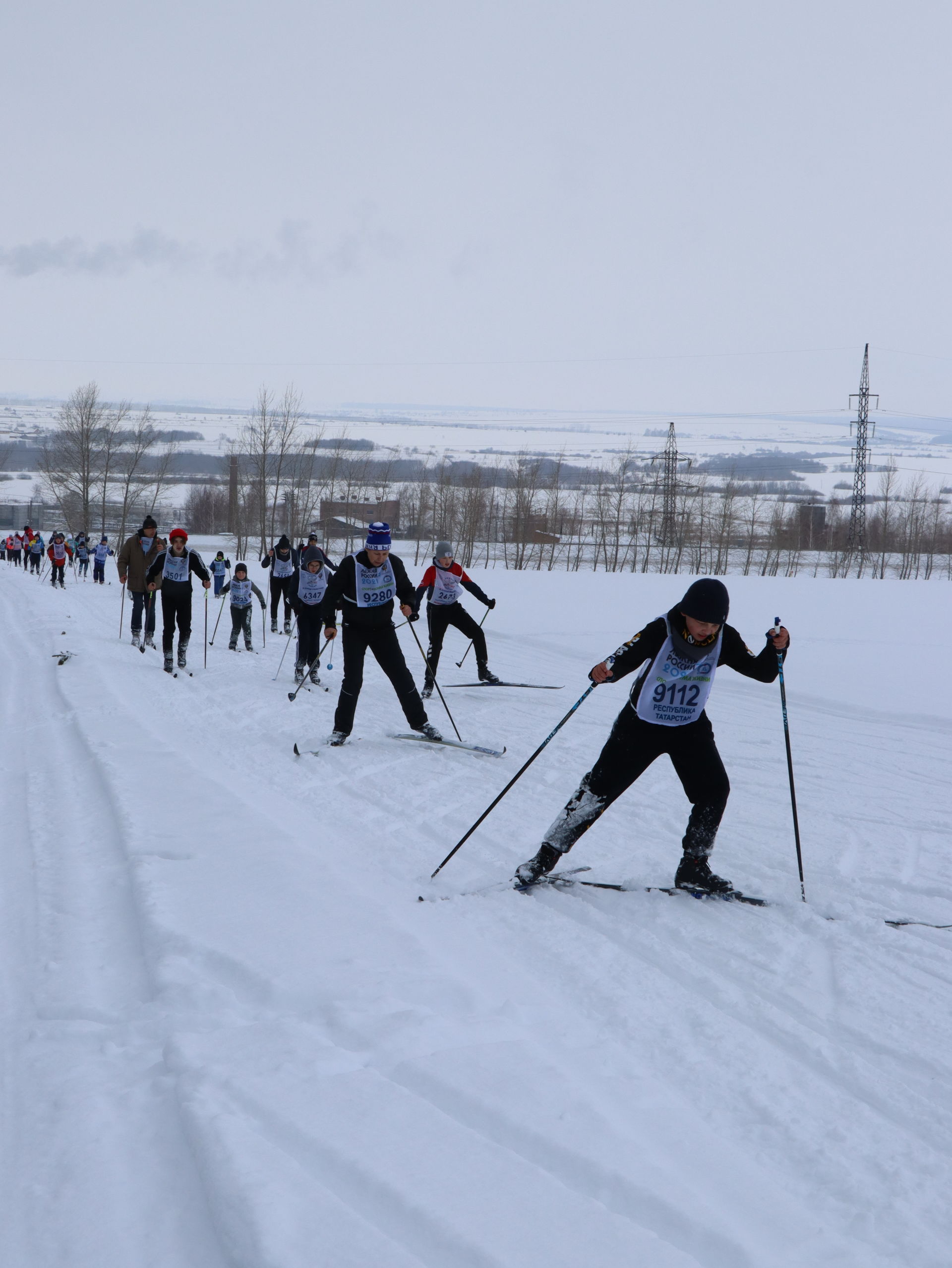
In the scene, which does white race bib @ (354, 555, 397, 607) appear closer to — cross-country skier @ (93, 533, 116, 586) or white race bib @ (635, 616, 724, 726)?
white race bib @ (635, 616, 724, 726)

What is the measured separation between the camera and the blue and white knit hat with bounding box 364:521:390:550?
24.1 feet

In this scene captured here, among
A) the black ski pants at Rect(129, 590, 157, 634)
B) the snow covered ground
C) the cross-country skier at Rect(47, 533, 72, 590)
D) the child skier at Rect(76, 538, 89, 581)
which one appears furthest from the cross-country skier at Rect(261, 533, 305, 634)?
the child skier at Rect(76, 538, 89, 581)

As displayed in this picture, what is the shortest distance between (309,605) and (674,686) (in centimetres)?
730

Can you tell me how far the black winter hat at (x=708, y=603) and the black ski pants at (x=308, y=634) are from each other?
699 centimetres

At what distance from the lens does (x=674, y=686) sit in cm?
411

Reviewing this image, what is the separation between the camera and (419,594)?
8867 mm

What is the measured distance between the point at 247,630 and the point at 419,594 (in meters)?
4.97

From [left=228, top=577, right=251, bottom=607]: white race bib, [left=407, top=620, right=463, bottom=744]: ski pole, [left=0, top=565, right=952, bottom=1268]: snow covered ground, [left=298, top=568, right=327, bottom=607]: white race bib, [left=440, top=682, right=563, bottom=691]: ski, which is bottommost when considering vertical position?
[left=0, top=565, right=952, bottom=1268]: snow covered ground

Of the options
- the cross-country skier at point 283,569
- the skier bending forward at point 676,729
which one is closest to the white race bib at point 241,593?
the cross-country skier at point 283,569

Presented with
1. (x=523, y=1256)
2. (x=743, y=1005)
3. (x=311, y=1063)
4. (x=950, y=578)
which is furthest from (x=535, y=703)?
(x=950, y=578)

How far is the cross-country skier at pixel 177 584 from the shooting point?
35.6 feet

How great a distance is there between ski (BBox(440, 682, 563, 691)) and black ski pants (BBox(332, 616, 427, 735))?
2600 millimetres

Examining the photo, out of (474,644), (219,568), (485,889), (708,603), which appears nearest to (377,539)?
(474,644)

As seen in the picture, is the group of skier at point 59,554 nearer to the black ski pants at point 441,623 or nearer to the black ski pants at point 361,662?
the black ski pants at point 441,623
